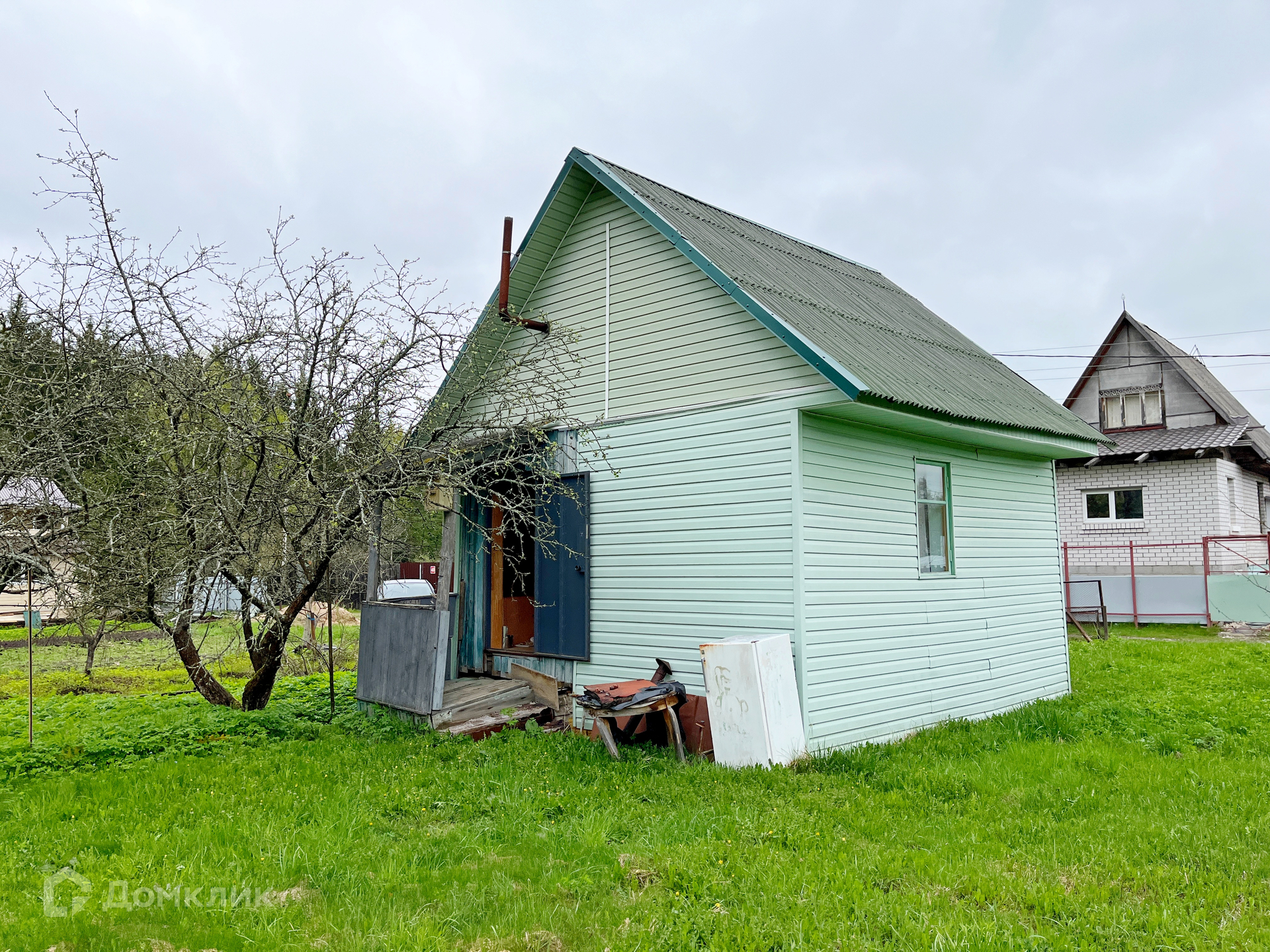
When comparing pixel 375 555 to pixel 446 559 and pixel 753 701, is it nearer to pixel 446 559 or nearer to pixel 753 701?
pixel 446 559

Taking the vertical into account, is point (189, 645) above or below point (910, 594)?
below

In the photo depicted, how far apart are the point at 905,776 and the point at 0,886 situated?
5.91m

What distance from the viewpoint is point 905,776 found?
22.2 ft

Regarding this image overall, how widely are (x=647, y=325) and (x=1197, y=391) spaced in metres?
19.2

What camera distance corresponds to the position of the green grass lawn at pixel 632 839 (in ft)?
13.4

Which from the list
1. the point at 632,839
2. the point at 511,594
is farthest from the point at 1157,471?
the point at 632,839

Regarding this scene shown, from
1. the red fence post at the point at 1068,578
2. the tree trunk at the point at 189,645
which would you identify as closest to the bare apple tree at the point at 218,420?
the tree trunk at the point at 189,645

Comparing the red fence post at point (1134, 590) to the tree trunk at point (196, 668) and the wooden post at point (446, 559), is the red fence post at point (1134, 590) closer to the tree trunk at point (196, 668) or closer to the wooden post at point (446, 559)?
the wooden post at point (446, 559)

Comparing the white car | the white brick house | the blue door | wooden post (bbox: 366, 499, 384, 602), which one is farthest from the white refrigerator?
the white brick house

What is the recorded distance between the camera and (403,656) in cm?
896

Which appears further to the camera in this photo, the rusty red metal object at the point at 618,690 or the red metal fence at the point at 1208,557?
the red metal fence at the point at 1208,557

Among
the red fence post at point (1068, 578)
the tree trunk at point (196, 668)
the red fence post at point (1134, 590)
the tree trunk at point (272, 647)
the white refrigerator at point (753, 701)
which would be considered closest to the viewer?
the white refrigerator at point (753, 701)

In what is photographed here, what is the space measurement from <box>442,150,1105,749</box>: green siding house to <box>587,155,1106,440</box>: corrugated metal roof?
6 centimetres

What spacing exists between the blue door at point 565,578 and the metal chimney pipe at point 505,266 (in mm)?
2066
